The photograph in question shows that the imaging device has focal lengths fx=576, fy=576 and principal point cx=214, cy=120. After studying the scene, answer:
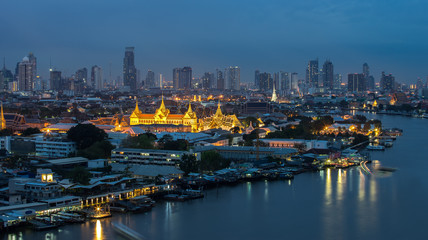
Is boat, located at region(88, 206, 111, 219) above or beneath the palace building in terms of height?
beneath

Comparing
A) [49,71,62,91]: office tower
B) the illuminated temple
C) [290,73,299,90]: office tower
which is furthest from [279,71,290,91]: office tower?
the illuminated temple

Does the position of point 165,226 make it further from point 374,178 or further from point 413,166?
point 413,166

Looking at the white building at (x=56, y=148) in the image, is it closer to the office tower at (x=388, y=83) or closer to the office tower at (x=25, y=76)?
the office tower at (x=25, y=76)

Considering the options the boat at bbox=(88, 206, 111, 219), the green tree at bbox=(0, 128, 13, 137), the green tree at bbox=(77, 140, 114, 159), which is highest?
the green tree at bbox=(0, 128, 13, 137)

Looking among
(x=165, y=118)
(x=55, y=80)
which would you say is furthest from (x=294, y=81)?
(x=165, y=118)

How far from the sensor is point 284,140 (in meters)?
11.8

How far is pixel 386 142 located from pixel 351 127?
286 centimetres

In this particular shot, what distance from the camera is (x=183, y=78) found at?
55656 mm

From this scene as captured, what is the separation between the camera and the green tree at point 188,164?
8.19 metres

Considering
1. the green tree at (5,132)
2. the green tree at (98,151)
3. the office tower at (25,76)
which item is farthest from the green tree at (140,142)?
the office tower at (25,76)

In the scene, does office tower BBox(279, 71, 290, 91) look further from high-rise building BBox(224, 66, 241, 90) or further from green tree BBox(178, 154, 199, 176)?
green tree BBox(178, 154, 199, 176)

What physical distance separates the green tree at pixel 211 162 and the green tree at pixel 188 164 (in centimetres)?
30

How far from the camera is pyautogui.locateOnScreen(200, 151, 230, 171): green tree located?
871cm

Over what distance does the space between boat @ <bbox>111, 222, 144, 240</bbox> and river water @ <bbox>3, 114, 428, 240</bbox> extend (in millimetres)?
78
